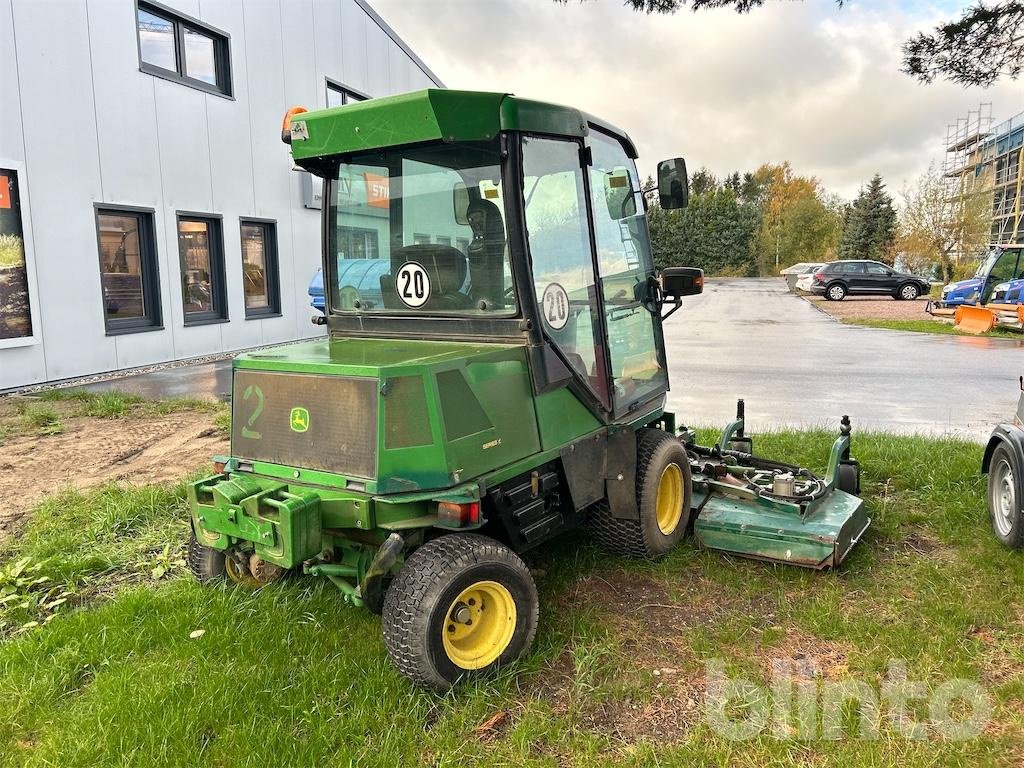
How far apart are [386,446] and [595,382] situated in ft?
4.30

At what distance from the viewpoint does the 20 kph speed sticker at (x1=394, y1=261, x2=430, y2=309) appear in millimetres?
3611

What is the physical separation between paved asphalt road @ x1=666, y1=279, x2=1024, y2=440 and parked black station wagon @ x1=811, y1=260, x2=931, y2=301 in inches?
383

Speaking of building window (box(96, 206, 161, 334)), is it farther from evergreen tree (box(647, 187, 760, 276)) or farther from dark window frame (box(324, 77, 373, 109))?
evergreen tree (box(647, 187, 760, 276))

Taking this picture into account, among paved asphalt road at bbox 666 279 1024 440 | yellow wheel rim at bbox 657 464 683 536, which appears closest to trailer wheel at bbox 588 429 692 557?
yellow wheel rim at bbox 657 464 683 536

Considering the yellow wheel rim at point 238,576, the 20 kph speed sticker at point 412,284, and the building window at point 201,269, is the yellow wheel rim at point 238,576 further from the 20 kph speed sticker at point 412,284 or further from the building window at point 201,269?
the building window at point 201,269

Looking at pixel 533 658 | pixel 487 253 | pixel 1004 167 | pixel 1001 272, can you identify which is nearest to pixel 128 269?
pixel 487 253

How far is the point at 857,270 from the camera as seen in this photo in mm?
27234

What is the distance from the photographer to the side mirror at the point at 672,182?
4.15m

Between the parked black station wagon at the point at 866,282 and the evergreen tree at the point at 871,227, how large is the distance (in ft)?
72.2

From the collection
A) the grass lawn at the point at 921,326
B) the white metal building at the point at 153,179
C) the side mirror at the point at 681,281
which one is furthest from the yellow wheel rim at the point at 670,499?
the grass lawn at the point at 921,326

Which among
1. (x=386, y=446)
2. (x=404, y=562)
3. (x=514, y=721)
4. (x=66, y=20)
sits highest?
(x=66, y=20)

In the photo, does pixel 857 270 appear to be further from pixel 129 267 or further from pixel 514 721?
pixel 514 721

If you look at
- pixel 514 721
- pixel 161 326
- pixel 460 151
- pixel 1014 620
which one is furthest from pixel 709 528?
pixel 161 326

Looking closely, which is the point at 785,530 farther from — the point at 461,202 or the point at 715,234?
the point at 715,234
